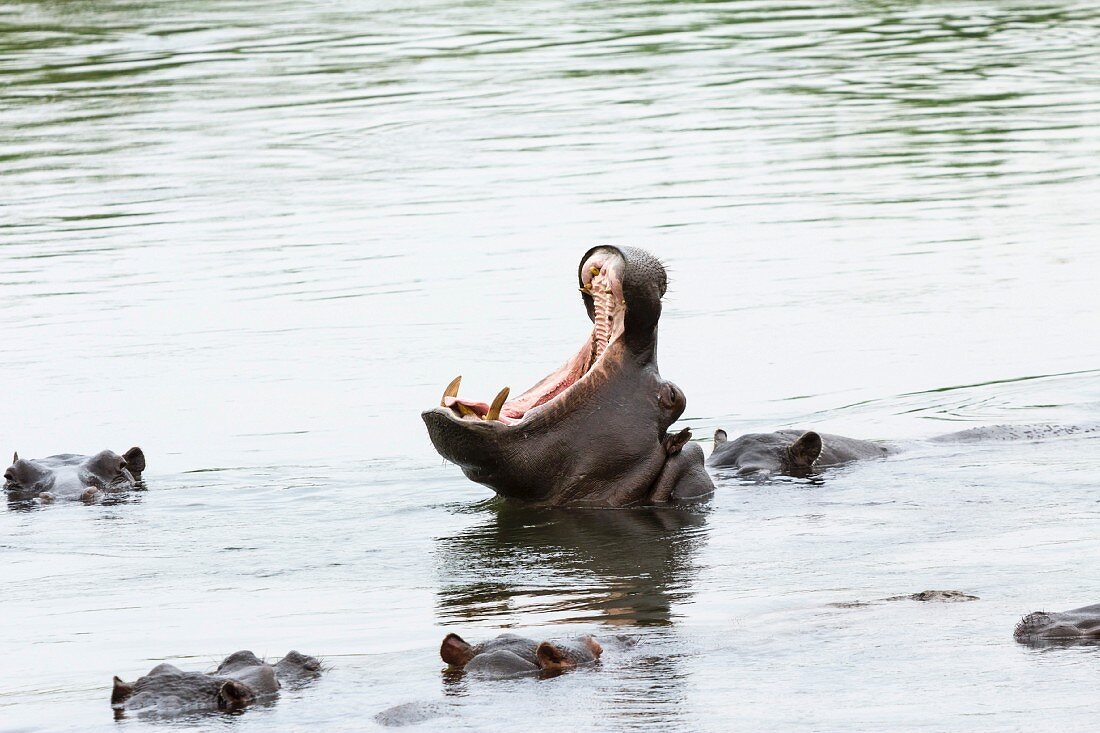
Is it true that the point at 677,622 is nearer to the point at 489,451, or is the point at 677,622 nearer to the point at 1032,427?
the point at 489,451

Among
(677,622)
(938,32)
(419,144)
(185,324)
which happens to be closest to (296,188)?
(419,144)

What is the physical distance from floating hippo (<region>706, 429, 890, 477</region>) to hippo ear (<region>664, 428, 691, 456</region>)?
0.84m

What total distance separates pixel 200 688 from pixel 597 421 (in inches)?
126

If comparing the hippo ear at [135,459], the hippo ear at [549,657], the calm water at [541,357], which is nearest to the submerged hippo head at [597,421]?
the calm water at [541,357]

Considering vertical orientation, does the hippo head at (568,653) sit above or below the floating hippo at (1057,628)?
above

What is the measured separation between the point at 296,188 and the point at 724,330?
330 inches

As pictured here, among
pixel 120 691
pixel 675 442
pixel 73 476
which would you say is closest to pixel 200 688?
pixel 120 691

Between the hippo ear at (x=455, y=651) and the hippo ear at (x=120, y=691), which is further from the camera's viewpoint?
the hippo ear at (x=455, y=651)

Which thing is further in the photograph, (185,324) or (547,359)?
(185,324)

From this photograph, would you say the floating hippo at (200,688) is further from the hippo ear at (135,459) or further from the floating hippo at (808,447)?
the floating hippo at (808,447)

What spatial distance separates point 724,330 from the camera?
1380 centimetres

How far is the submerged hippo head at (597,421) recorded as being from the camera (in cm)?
859

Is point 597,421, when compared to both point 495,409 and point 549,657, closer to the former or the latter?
point 495,409

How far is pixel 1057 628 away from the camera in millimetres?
6332
